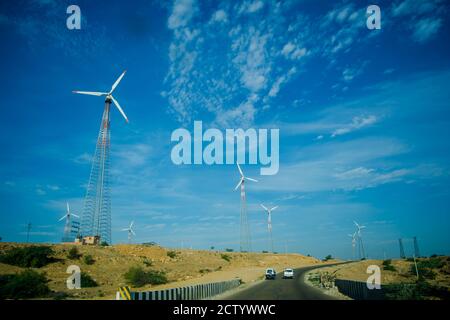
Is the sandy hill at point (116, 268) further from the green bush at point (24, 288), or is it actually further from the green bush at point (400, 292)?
the green bush at point (400, 292)

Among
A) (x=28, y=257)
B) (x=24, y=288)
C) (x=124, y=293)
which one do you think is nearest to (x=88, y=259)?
(x=28, y=257)

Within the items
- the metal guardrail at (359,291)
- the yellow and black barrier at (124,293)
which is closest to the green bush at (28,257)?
the yellow and black barrier at (124,293)

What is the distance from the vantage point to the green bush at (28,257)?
5450 cm

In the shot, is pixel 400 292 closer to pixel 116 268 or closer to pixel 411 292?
pixel 411 292

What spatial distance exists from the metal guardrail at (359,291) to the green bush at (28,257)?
4891 centimetres

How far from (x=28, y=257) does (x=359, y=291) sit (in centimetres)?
5324

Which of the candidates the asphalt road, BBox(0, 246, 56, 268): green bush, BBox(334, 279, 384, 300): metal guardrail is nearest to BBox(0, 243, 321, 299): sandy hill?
BBox(0, 246, 56, 268): green bush

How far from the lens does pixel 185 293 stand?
946 inches

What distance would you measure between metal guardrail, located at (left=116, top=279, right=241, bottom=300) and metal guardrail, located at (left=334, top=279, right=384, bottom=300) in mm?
11531
